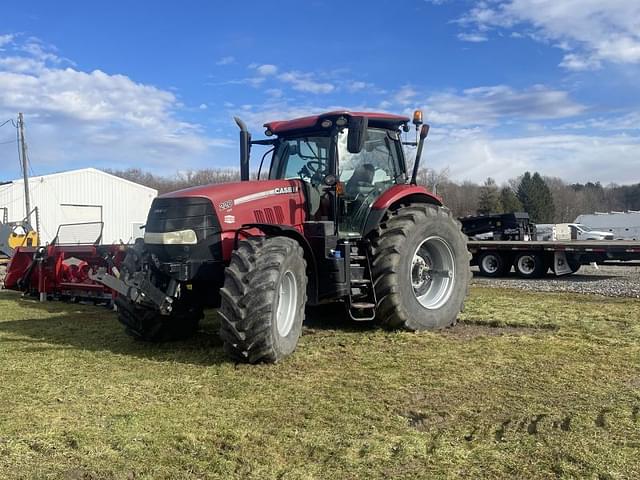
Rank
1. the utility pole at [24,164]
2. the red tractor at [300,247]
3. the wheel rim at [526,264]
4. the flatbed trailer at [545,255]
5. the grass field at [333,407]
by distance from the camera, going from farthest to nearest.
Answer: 1. the utility pole at [24,164]
2. the wheel rim at [526,264]
3. the flatbed trailer at [545,255]
4. the red tractor at [300,247]
5. the grass field at [333,407]

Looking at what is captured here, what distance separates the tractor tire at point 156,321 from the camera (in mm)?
6578

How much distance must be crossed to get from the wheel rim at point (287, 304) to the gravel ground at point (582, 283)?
8.18 metres

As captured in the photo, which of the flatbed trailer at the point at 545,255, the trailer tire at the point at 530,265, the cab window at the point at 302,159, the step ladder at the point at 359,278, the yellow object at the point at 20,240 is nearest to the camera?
the step ladder at the point at 359,278

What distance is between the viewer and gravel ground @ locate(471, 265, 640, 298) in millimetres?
12578

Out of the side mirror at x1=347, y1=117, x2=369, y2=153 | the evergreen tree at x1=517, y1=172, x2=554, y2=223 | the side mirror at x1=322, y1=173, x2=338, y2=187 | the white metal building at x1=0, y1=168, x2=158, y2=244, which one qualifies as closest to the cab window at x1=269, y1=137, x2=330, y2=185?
the side mirror at x1=322, y1=173, x2=338, y2=187

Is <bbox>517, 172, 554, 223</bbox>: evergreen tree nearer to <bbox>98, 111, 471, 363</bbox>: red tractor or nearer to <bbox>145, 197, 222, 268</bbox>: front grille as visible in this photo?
<bbox>98, 111, 471, 363</bbox>: red tractor

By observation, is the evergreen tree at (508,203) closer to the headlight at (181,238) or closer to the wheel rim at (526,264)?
the wheel rim at (526,264)

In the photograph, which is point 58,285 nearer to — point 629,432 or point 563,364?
point 563,364

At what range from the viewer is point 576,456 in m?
3.57

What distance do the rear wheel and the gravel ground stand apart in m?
0.26

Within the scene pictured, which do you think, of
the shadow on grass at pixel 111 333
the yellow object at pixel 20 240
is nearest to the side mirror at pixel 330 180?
the shadow on grass at pixel 111 333

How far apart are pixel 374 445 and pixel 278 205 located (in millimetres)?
3530

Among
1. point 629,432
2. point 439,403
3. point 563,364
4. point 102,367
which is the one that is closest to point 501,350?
point 563,364

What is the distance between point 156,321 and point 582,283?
1116 centimetres
